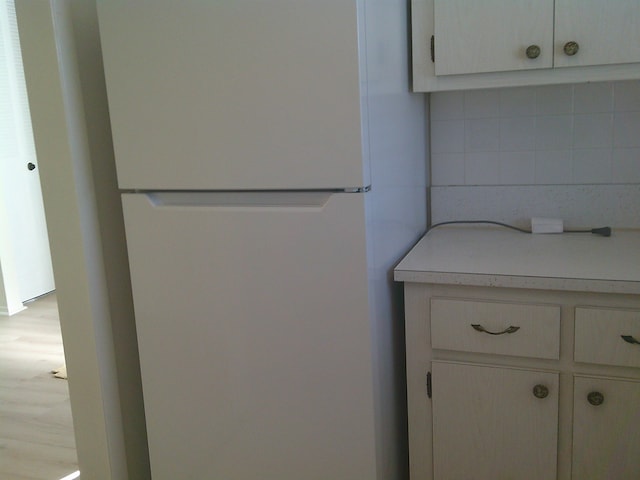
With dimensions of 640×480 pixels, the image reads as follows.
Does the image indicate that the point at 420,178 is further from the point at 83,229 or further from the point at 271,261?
the point at 83,229

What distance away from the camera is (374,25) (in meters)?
1.26

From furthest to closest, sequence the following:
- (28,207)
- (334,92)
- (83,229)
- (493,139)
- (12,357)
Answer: (28,207) → (12,357) → (493,139) → (83,229) → (334,92)

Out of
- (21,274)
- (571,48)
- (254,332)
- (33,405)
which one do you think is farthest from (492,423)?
(21,274)

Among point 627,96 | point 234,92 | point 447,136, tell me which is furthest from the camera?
point 447,136

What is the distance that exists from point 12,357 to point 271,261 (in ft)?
8.43

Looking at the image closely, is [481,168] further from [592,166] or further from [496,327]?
[496,327]

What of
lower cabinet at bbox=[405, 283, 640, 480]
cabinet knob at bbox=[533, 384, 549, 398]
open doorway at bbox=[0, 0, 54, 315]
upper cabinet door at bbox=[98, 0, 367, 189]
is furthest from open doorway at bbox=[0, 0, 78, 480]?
cabinet knob at bbox=[533, 384, 549, 398]

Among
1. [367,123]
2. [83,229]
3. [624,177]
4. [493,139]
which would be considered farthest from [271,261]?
[624,177]

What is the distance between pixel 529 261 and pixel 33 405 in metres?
2.33

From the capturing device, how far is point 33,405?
8.72ft

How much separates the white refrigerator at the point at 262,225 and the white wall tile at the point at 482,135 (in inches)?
17.6

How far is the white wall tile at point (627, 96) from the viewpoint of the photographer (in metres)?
1.67

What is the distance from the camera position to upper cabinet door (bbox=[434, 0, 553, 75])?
4.76 ft

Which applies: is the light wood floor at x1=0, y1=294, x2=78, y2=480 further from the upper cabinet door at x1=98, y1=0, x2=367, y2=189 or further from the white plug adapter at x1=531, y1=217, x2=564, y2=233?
the white plug adapter at x1=531, y1=217, x2=564, y2=233
